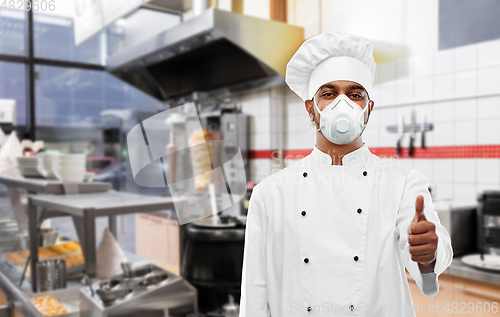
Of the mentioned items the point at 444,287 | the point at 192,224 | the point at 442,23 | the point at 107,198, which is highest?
the point at 442,23

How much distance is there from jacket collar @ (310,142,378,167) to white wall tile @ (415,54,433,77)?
1844 millimetres

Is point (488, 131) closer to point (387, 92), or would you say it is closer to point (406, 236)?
point (387, 92)

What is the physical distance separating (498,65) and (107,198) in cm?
205

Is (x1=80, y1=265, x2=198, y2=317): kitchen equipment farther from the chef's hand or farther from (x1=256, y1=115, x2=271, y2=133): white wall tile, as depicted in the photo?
(x1=256, y1=115, x2=271, y2=133): white wall tile

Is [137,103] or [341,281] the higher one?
[137,103]

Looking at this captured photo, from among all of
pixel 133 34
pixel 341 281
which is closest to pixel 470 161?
pixel 341 281

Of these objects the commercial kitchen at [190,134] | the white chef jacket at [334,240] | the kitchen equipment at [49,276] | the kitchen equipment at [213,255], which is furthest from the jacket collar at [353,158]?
the kitchen equipment at [49,276]

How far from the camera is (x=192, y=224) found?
1.87 meters

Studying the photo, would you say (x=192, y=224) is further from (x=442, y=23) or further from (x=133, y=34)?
(x=133, y=34)

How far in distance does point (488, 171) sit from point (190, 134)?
227 centimetres

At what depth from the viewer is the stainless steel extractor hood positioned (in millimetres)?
3049

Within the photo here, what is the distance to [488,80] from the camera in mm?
2135

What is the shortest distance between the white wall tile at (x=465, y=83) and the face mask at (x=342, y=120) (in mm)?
1751

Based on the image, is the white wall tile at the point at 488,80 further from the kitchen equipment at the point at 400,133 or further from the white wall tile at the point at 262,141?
the white wall tile at the point at 262,141
